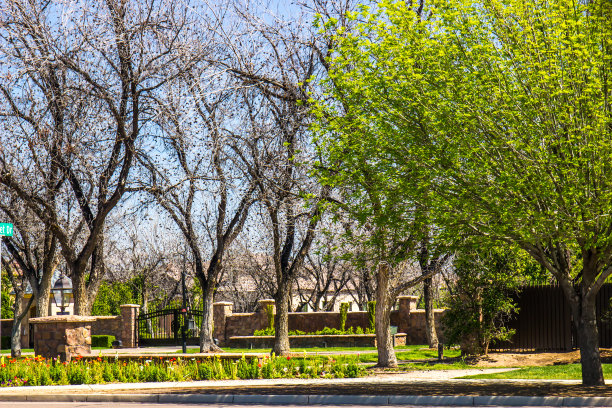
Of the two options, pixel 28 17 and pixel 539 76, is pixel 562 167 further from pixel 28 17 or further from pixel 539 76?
pixel 28 17

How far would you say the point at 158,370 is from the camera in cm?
1630

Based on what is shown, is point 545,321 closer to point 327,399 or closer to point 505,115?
point 327,399

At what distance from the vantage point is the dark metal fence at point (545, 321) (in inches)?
842

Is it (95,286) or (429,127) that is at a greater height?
(429,127)

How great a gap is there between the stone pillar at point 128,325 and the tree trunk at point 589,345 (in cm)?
2548

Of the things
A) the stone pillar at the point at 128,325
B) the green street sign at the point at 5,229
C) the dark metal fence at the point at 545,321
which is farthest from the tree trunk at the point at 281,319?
the stone pillar at the point at 128,325

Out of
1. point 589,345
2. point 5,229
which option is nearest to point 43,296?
point 5,229

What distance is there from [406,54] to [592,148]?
329cm

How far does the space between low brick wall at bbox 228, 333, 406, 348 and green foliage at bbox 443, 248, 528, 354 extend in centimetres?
1072

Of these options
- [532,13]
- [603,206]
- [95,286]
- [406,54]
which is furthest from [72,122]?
[603,206]

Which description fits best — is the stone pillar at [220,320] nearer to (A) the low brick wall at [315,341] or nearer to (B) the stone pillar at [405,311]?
(A) the low brick wall at [315,341]

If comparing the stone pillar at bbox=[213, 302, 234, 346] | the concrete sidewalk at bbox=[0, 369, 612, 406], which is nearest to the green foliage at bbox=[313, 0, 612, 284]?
the concrete sidewalk at bbox=[0, 369, 612, 406]

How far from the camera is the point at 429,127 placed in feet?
40.4

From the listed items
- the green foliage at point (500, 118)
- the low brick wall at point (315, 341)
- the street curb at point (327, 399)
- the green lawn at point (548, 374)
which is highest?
the green foliage at point (500, 118)
